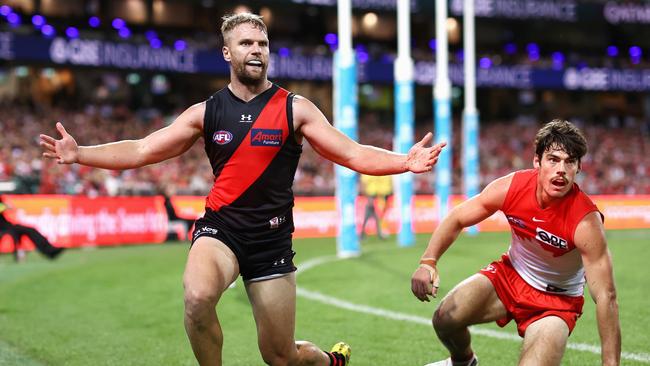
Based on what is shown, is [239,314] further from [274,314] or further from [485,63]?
[485,63]

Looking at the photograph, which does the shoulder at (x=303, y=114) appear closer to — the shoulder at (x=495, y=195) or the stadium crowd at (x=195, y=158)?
the shoulder at (x=495, y=195)

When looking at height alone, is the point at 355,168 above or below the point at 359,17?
below

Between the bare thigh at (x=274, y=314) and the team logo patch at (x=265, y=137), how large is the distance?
2.92 feet

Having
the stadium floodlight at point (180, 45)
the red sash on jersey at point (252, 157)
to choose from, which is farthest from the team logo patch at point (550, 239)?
the stadium floodlight at point (180, 45)

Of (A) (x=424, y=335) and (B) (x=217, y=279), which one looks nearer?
(B) (x=217, y=279)

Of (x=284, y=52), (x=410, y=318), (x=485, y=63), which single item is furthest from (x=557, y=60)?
(x=410, y=318)

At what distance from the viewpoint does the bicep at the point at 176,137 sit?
6094 mm

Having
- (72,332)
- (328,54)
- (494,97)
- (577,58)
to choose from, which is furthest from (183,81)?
(72,332)

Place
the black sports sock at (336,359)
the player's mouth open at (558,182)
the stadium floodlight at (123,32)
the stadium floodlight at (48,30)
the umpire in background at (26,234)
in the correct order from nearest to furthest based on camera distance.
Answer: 1. the player's mouth open at (558,182)
2. the black sports sock at (336,359)
3. the umpire in background at (26,234)
4. the stadium floodlight at (48,30)
5. the stadium floodlight at (123,32)

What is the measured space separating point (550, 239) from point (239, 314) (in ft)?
19.3

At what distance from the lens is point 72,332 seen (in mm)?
9930

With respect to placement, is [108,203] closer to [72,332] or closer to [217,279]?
[72,332]

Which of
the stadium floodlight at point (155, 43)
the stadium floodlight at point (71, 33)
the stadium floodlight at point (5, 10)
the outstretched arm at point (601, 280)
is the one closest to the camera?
the outstretched arm at point (601, 280)

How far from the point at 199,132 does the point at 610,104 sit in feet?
180
